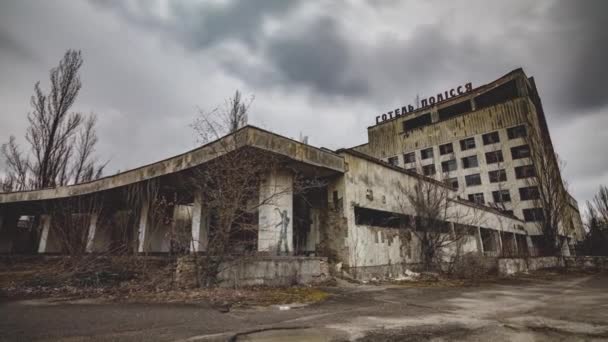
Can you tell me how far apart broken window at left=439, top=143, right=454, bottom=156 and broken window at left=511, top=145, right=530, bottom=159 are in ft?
19.7

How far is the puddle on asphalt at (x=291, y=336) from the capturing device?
320 cm

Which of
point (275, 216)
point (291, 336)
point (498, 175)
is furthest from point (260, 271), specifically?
point (498, 175)

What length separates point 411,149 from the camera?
36875mm

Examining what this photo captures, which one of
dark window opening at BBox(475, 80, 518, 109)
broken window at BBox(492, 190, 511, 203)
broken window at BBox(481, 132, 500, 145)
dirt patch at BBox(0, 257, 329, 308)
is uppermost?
dark window opening at BBox(475, 80, 518, 109)

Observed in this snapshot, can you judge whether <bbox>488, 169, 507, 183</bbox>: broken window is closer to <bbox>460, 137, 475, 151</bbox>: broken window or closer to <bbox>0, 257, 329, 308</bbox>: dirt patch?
<bbox>460, 137, 475, 151</bbox>: broken window

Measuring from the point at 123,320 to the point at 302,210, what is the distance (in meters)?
8.20

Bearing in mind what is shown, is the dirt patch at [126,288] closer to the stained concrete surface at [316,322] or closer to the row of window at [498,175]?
the stained concrete surface at [316,322]

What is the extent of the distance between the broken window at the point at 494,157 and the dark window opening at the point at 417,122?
774cm

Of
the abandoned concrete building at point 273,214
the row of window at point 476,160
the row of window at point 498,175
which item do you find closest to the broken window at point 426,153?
the row of window at point 476,160

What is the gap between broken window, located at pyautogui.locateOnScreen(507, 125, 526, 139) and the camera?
3011cm

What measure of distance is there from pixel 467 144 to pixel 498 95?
21.1 ft

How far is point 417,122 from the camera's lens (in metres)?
37.1

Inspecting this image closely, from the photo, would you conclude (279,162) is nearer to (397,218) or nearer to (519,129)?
(397,218)

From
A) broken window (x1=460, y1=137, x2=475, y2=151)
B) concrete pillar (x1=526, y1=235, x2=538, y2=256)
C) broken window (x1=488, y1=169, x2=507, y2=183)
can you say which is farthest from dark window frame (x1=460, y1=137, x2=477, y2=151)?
concrete pillar (x1=526, y1=235, x2=538, y2=256)
